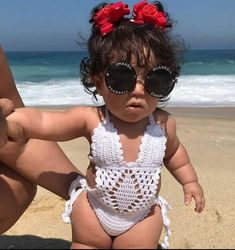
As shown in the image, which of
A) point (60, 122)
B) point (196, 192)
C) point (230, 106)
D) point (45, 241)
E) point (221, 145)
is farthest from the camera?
point (230, 106)

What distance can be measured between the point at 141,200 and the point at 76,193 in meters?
0.26

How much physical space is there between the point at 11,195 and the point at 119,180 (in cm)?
49

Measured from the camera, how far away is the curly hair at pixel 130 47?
1873 mm

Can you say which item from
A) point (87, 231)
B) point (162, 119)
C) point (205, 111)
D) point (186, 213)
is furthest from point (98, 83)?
point (205, 111)

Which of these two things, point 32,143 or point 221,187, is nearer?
point 32,143

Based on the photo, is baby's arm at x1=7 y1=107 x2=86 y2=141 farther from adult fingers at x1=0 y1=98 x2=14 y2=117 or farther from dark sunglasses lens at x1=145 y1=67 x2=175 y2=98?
dark sunglasses lens at x1=145 y1=67 x2=175 y2=98

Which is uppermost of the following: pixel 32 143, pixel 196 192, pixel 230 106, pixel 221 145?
pixel 32 143

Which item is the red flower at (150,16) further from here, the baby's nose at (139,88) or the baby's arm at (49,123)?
the baby's arm at (49,123)

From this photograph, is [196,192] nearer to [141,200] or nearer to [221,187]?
[141,200]

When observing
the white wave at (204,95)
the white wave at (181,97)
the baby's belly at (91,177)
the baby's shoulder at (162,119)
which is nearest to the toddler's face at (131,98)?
the baby's shoulder at (162,119)

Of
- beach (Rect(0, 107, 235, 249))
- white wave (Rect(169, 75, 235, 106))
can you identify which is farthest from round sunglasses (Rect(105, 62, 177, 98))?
white wave (Rect(169, 75, 235, 106))

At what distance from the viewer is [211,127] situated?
20.7 feet

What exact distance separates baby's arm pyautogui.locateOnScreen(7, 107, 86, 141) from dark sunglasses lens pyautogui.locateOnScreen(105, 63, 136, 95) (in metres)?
0.20

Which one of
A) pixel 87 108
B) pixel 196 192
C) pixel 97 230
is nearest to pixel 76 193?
pixel 97 230
